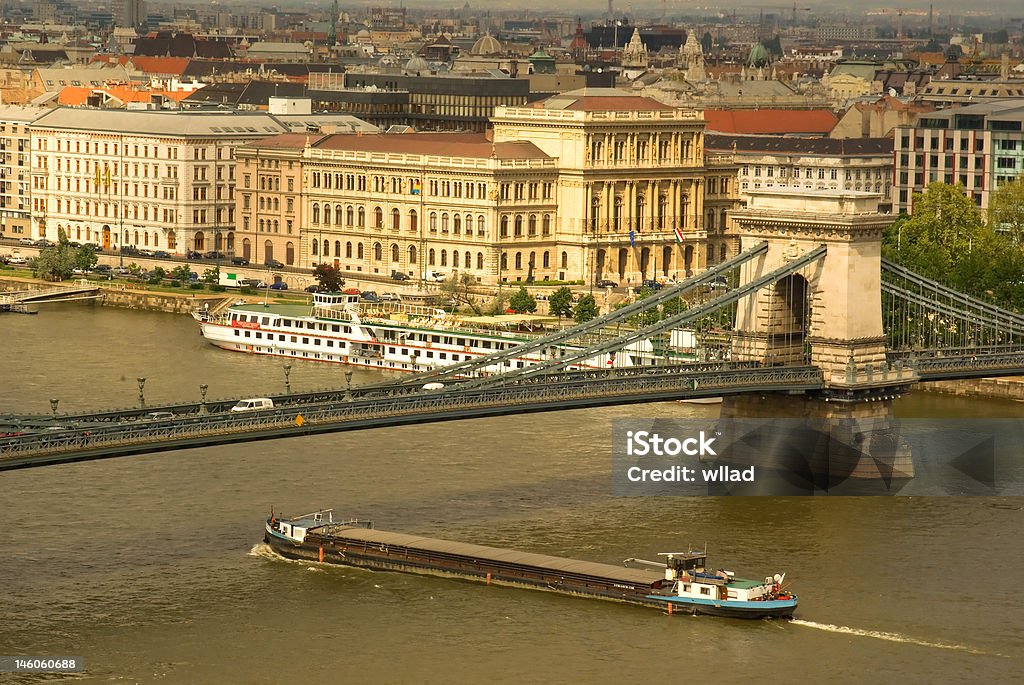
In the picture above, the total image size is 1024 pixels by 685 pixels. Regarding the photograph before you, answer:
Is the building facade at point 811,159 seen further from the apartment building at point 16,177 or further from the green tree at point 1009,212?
the apartment building at point 16,177

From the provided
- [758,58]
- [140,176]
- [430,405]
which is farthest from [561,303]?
[758,58]

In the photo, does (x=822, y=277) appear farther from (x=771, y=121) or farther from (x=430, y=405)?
(x=771, y=121)

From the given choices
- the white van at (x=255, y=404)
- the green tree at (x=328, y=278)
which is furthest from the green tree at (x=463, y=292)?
the white van at (x=255, y=404)

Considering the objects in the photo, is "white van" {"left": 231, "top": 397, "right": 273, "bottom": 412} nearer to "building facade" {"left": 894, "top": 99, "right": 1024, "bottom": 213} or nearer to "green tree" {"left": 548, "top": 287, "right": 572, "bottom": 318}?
"green tree" {"left": 548, "top": 287, "right": 572, "bottom": 318}

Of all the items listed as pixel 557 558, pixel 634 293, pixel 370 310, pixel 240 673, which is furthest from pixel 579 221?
pixel 240 673

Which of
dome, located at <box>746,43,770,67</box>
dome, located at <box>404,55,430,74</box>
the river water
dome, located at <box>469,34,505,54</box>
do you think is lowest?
dome, located at <box>746,43,770,67</box>

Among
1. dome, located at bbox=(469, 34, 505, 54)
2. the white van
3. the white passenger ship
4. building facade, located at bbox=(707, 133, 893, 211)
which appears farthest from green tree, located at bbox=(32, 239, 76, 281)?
dome, located at bbox=(469, 34, 505, 54)
